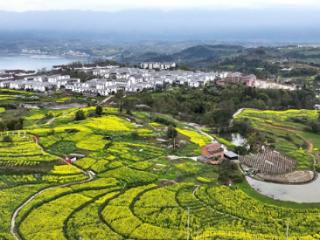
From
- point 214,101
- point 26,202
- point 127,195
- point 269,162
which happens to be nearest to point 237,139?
point 269,162

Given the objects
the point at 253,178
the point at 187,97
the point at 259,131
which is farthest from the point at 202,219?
the point at 187,97

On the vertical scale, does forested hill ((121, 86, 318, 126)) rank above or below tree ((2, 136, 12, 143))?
below

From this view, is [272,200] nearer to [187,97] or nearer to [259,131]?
[259,131]

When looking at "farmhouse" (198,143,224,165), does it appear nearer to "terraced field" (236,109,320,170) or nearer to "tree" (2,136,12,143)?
"terraced field" (236,109,320,170)

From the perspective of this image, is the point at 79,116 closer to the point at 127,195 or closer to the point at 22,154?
the point at 22,154

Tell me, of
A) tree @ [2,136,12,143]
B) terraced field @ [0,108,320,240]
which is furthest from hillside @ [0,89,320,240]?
tree @ [2,136,12,143]

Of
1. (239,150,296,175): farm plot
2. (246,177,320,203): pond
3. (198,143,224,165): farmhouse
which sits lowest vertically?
(246,177,320,203): pond
